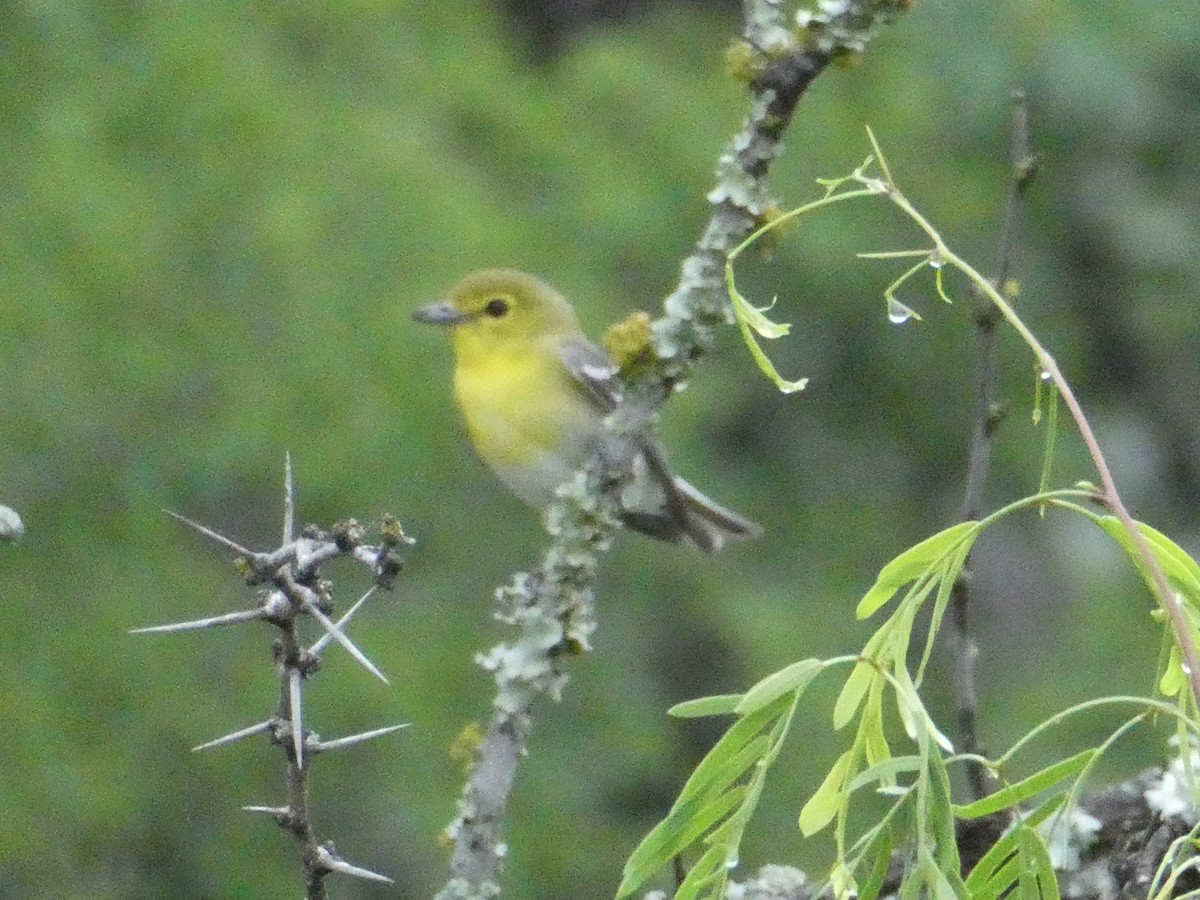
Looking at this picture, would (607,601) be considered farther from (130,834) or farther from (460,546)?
(130,834)

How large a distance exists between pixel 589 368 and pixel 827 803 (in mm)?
2995

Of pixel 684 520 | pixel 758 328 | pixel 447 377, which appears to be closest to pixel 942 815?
pixel 758 328

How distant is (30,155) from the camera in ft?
15.8

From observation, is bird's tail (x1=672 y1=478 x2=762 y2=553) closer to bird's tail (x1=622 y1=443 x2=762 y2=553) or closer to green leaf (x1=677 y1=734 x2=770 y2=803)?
bird's tail (x1=622 y1=443 x2=762 y2=553)

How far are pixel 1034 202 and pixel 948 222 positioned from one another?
18.2 inches

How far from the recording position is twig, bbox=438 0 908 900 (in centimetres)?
168

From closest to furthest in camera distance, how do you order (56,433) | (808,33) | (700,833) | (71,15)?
(700,833) < (808,33) < (56,433) < (71,15)

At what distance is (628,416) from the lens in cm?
179

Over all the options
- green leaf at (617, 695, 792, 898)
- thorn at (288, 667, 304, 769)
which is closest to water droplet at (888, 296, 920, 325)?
green leaf at (617, 695, 792, 898)

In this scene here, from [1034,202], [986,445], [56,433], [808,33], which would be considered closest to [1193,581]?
[986,445]

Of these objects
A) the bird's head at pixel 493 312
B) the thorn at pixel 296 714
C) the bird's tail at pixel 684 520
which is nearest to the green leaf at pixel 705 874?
the thorn at pixel 296 714

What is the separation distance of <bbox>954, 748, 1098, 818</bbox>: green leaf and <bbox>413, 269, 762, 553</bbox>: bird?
8.92 feet

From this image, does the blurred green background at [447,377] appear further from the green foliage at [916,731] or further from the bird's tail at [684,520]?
the green foliage at [916,731]

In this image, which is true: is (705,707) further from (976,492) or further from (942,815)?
(976,492)
